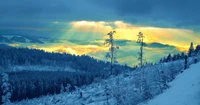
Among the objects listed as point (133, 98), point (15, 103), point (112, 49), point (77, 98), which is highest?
point (112, 49)

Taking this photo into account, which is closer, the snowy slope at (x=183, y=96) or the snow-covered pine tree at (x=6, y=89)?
the snowy slope at (x=183, y=96)

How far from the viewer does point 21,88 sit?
13988cm

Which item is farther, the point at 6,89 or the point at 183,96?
the point at 6,89

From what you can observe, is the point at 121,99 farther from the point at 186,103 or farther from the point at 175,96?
the point at 186,103

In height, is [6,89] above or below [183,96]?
below

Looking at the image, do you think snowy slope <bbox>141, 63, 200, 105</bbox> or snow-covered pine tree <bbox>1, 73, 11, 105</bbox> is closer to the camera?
snowy slope <bbox>141, 63, 200, 105</bbox>

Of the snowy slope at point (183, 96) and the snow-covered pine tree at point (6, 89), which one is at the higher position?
the snowy slope at point (183, 96)

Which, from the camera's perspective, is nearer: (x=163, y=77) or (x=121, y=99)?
(x=121, y=99)

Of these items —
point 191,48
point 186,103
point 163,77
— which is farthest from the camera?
point 191,48

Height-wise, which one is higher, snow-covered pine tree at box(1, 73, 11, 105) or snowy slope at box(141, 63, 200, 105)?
snowy slope at box(141, 63, 200, 105)

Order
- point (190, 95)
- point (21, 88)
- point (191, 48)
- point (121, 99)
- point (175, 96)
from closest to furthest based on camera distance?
point (190, 95)
point (175, 96)
point (121, 99)
point (191, 48)
point (21, 88)

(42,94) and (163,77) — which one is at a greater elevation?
(163,77)

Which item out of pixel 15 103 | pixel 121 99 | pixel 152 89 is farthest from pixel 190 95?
pixel 15 103

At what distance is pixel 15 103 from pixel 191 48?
2843 inches
